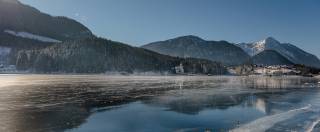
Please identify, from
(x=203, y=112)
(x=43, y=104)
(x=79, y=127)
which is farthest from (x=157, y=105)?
(x=79, y=127)

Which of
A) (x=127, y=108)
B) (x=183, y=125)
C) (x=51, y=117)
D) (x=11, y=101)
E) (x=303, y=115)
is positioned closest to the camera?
(x=183, y=125)

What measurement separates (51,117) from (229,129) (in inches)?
631

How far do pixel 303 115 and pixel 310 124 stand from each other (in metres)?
5.81

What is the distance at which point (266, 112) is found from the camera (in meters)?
37.2

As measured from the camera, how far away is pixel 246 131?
2548 centimetres

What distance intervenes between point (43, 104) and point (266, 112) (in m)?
25.3

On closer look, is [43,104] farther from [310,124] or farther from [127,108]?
[310,124]

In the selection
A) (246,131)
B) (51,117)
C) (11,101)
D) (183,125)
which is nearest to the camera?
(246,131)

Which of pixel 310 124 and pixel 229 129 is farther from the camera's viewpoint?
pixel 310 124

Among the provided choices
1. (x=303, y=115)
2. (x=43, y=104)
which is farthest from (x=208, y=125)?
(x=43, y=104)

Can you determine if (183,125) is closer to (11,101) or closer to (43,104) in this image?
(43,104)

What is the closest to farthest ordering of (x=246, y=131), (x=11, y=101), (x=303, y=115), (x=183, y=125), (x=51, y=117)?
(x=246, y=131) → (x=183, y=125) → (x=51, y=117) → (x=303, y=115) → (x=11, y=101)

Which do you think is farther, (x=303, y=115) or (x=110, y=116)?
(x=303, y=115)

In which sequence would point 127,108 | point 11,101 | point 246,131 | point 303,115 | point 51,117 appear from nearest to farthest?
point 246,131 → point 51,117 → point 303,115 → point 127,108 → point 11,101
